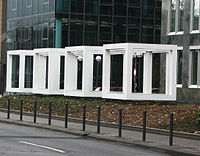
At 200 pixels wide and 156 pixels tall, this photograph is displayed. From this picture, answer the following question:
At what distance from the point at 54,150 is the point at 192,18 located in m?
20.7

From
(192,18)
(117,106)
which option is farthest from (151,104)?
(192,18)

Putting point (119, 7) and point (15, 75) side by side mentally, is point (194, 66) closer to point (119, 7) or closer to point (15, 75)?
point (119, 7)

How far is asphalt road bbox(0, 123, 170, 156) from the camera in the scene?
14.9 metres

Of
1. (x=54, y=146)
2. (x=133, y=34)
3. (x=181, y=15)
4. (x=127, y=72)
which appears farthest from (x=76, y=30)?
(x=54, y=146)

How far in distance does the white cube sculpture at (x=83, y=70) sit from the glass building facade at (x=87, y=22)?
11473mm

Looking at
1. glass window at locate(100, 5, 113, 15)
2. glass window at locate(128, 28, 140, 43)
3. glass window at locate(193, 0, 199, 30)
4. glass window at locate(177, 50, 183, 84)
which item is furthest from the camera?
glass window at locate(128, 28, 140, 43)

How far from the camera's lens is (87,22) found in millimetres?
51281

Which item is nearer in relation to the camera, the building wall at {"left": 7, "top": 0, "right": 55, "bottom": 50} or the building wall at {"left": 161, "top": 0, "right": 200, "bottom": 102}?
the building wall at {"left": 161, "top": 0, "right": 200, "bottom": 102}

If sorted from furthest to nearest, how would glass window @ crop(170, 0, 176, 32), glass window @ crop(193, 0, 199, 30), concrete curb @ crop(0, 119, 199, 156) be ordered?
glass window @ crop(170, 0, 176, 32) < glass window @ crop(193, 0, 199, 30) < concrete curb @ crop(0, 119, 199, 156)

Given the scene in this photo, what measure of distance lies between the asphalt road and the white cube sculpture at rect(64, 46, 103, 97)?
49.6 ft

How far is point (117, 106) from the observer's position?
30234 millimetres

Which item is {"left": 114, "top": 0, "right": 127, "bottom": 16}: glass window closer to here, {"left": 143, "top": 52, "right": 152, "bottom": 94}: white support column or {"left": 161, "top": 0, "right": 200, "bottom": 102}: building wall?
{"left": 161, "top": 0, "right": 200, "bottom": 102}: building wall

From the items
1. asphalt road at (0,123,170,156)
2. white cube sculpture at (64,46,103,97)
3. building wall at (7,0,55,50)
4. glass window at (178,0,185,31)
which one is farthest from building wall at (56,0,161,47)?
asphalt road at (0,123,170,156)

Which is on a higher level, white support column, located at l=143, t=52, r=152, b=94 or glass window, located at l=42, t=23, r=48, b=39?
glass window, located at l=42, t=23, r=48, b=39
